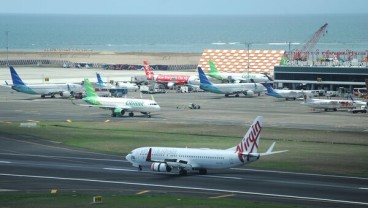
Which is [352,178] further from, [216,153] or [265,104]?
[265,104]

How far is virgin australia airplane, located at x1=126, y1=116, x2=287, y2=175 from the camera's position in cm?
9656

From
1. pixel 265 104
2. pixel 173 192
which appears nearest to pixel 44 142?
pixel 173 192

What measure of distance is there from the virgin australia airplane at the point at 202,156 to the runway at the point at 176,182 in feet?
4.04

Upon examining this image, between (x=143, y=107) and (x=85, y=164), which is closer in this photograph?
(x=85, y=164)

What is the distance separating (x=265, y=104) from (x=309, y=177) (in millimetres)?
99527

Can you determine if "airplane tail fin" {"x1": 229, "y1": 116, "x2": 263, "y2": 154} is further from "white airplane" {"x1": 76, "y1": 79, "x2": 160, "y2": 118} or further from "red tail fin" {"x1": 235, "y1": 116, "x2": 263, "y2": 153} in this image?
"white airplane" {"x1": 76, "y1": 79, "x2": 160, "y2": 118}

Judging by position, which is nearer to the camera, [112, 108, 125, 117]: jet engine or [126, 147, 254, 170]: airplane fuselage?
[126, 147, 254, 170]: airplane fuselage

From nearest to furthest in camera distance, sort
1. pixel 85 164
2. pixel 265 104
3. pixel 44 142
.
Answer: pixel 85 164 → pixel 44 142 → pixel 265 104

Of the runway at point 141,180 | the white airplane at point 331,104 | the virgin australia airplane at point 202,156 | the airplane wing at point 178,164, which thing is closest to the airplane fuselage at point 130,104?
the white airplane at point 331,104

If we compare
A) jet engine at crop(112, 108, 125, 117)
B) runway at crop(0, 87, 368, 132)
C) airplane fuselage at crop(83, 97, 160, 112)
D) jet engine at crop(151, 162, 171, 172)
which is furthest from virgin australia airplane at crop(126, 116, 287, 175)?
jet engine at crop(112, 108, 125, 117)

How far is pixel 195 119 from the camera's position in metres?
165

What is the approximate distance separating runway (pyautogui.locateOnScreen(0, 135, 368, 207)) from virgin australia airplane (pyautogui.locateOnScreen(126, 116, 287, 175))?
1.23 m

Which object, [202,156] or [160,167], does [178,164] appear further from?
[202,156]

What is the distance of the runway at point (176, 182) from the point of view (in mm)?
88500
